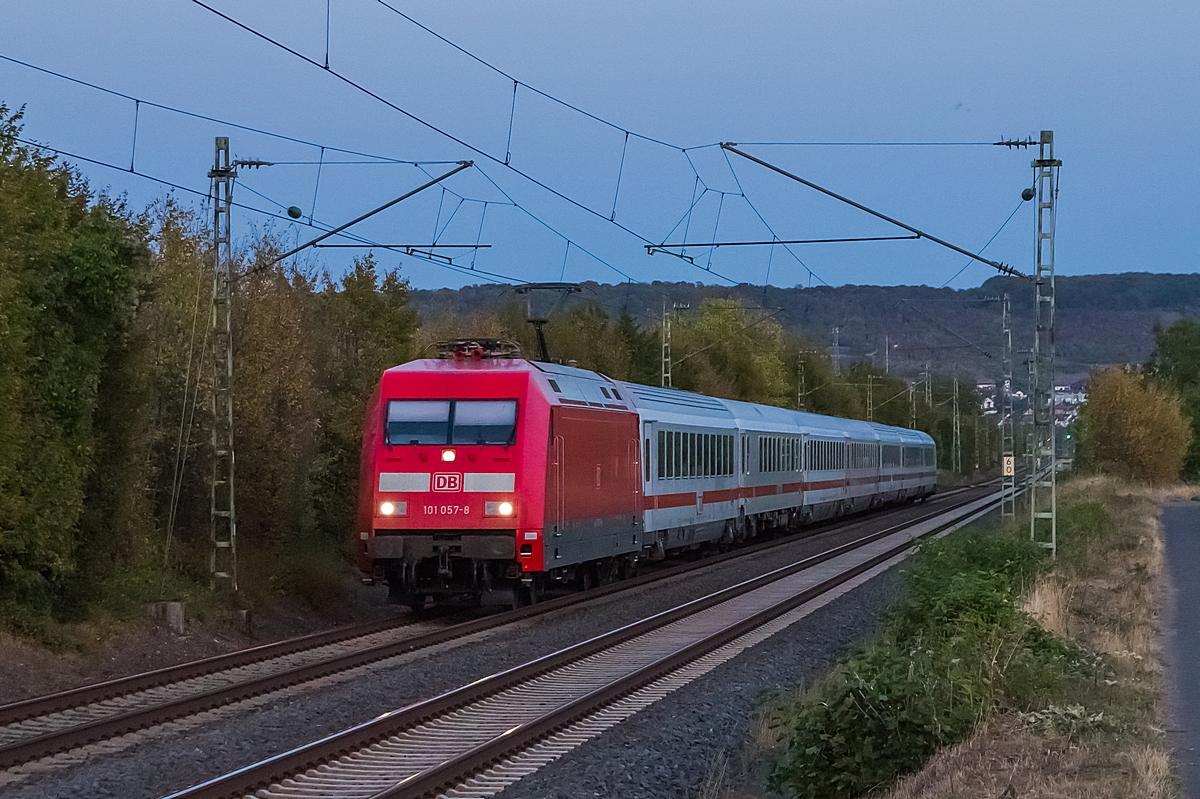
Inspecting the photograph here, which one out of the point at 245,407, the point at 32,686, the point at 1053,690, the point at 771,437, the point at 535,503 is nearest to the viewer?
the point at 1053,690

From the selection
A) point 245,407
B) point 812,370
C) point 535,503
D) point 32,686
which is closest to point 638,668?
point 535,503

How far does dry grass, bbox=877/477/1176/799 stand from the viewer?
8.37m

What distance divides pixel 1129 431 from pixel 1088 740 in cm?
6434

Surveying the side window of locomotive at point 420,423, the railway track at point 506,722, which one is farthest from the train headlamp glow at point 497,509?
the railway track at point 506,722

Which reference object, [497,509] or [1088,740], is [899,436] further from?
[1088,740]

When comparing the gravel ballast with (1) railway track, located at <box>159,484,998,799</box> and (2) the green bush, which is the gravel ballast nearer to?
(1) railway track, located at <box>159,484,998,799</box>

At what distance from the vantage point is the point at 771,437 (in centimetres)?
3838

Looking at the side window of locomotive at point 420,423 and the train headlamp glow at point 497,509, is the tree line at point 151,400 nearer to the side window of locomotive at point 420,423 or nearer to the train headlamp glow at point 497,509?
the side window of locomotive at point 420,423

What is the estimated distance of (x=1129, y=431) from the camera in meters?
70.4

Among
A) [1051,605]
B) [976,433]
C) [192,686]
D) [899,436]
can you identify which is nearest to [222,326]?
[192,686]

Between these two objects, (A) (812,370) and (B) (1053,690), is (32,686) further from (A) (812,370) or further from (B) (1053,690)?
(A) (812,370)

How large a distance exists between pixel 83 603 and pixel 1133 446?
6097 centimetres

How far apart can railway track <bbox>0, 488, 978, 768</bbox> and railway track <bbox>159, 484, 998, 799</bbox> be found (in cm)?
197

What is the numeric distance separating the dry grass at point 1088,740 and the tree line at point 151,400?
33.6 ft
